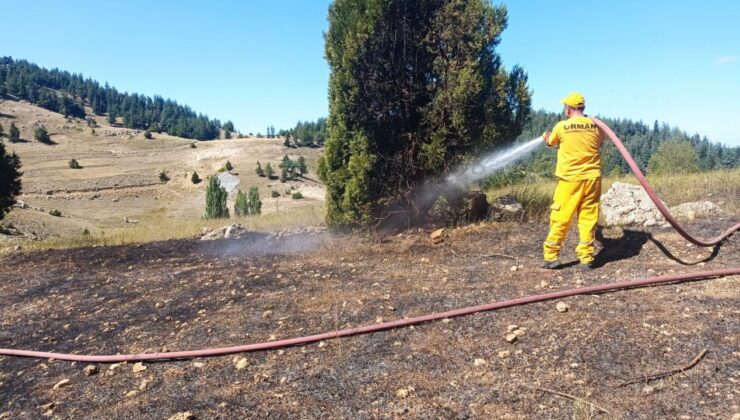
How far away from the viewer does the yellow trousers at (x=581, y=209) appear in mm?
4512

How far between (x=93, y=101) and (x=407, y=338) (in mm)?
171122

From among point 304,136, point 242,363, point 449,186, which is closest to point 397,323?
point 242,363

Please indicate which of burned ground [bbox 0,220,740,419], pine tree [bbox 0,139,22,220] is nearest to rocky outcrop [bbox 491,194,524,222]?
burned ground [bbox 0,220,740,419]

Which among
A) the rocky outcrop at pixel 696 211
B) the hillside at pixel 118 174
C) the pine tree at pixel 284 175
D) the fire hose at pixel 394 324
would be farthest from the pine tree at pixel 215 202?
the pine tree at pixel 284 175

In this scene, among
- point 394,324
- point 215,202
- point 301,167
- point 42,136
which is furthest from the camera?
point 42,136

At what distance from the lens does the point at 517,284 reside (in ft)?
14.7

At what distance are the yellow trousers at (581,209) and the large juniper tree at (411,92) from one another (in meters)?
2.61

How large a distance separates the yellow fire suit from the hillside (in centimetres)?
2814

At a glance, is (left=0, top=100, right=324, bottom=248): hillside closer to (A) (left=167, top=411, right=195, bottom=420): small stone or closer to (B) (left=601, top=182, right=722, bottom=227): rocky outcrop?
(B) (left=601, top=182, right=722, bottom=227): rocky outcrop

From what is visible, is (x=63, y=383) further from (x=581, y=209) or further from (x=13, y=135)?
(x=13, y=135)

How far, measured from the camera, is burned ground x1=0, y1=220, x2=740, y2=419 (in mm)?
2635

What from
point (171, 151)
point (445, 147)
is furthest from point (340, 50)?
point (171, 151)

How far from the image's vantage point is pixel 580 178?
4.47 metres

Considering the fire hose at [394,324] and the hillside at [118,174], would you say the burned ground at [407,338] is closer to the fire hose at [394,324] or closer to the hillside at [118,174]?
the fire hose at [394,324]
